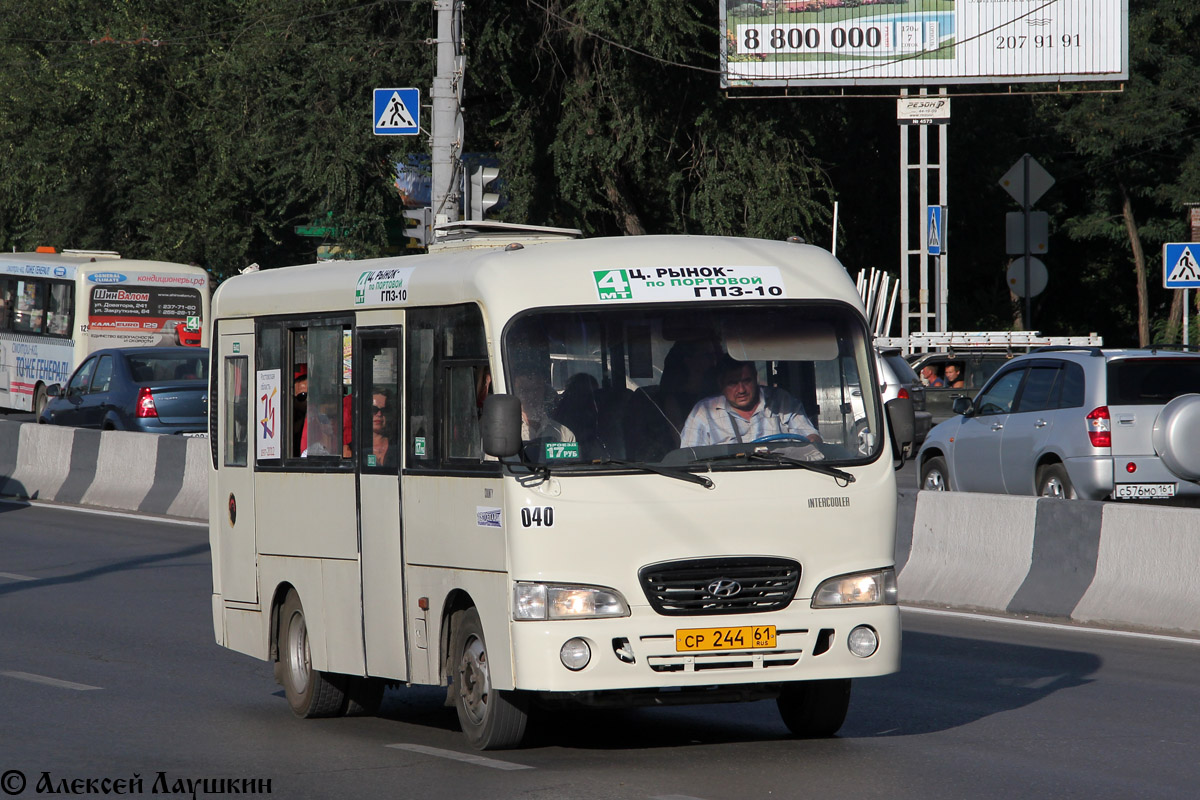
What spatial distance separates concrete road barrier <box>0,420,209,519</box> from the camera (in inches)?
882

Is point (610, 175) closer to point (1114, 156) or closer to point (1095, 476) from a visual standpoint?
point (1095, 476)

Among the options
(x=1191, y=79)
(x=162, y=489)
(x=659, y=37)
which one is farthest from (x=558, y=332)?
(x=1191, y=79)

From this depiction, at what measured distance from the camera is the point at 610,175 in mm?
33312

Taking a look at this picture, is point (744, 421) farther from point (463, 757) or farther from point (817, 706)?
point (463, 757)

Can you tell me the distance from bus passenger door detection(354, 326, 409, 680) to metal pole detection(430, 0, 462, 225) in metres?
11.9

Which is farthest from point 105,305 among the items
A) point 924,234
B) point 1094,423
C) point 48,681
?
point 48,681

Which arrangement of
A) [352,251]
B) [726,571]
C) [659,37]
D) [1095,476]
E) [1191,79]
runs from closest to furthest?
[726,571], [1095,476], [659,37], [352,251], [1191,79]

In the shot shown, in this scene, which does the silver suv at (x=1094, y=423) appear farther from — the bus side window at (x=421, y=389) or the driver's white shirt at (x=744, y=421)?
the bus side window at (x=421, y=389)

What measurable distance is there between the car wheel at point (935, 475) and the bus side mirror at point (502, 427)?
39.4 ft

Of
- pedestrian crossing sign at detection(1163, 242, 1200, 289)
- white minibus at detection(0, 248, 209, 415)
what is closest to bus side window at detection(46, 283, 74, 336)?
white minibus at detection(0, 248, 209, 415)

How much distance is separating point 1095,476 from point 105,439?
13.2 meters

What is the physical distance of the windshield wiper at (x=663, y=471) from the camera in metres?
7.75

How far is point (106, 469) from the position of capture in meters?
23.8

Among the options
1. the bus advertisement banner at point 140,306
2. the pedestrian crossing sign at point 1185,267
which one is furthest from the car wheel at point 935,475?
the bus advertisement banner at point 140,306
